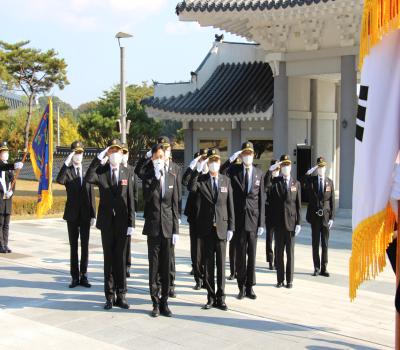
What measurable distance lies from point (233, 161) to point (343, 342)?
318 cm

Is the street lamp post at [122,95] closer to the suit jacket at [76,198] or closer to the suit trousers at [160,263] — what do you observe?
the suit jacket at [76,198]

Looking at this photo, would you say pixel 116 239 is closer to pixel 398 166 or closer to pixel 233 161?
pixel 233 161

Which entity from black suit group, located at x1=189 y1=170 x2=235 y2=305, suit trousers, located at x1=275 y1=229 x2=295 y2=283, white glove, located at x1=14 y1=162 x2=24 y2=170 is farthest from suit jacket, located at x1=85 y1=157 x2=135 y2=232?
white glove, located at x1=14 y1=162 x2=24 y2=170

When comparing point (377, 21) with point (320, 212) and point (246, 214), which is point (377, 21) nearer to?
point (246, 214)

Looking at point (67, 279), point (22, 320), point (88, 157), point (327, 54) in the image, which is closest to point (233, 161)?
point (67, 279)

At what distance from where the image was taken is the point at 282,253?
313 inches

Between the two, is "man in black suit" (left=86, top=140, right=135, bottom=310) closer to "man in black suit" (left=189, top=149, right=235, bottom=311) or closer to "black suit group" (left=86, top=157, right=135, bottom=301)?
"black suit group" (left=86, top=157, right=135, bottom=301)

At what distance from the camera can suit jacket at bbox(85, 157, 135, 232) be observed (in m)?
6.82

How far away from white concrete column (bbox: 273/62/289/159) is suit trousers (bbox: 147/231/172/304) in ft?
34.3

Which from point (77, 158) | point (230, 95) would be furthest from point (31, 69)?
point (77, 158)

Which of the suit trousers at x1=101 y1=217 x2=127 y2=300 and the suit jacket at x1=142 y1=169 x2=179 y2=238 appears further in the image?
the suit trousers at x1=101 y1=217 x2=127 y2=300

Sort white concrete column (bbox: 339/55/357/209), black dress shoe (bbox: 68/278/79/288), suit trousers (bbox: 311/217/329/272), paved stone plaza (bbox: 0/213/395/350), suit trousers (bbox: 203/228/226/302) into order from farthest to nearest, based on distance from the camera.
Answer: white concrete column (bbox: 339/55/357/209), suit trousers (bbox: 311/217/329/272), black dress shoe (bbox: 68/278/79/288), suit trousers (bbox: 203/228/226/302), paved stone plaza (bbox: 0/213/395/350)

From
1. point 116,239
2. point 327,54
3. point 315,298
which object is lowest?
point 315,298

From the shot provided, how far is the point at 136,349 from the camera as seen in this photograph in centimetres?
529
